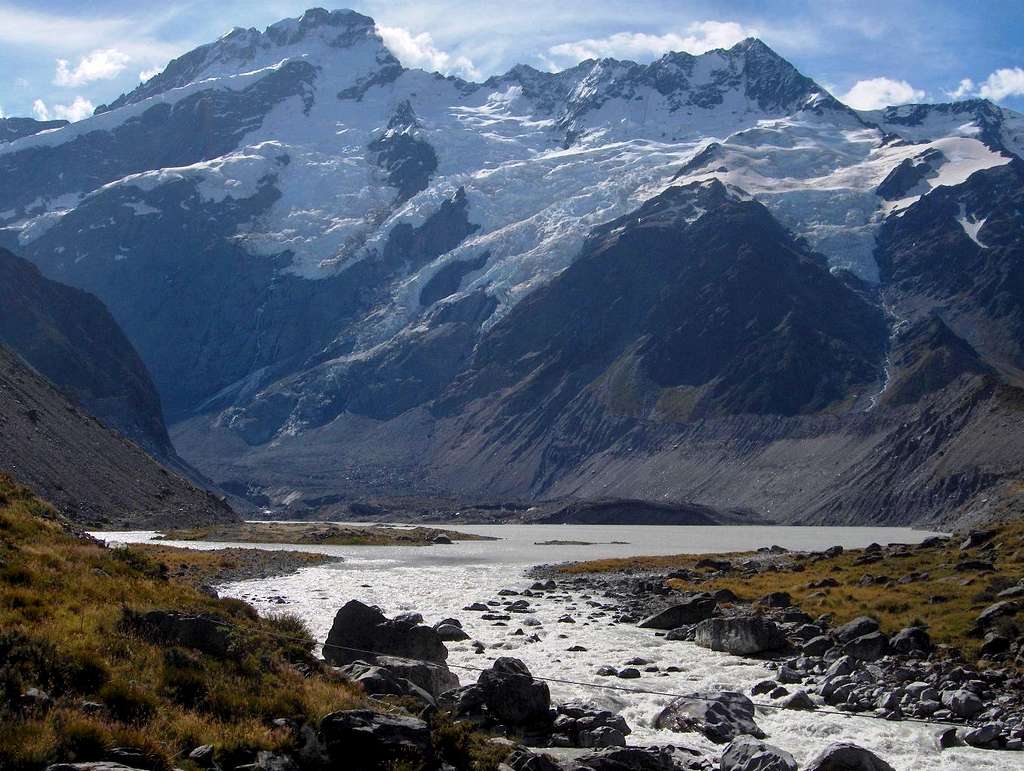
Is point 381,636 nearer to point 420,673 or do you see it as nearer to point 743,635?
point 420,673

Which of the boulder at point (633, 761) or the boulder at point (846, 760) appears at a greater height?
the boulder at point (633, 761)

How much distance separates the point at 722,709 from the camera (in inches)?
1469

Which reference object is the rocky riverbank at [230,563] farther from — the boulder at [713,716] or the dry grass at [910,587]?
the boulder at [713,716]

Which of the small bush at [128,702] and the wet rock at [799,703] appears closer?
the small bush at [128,702]

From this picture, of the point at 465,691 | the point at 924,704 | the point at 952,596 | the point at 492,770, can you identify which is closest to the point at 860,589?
the point at 952,596

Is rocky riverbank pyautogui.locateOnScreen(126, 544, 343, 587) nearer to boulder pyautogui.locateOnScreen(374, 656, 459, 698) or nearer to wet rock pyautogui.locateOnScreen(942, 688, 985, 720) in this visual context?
boulder pyautogui.locateOnScreen(374, 656, 459, 698)

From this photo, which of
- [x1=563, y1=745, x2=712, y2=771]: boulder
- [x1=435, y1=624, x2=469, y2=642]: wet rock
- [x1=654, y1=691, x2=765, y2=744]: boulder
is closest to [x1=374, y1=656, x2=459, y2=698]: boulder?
[x1=654, y1=691, x2=765, y2=744]: boulder

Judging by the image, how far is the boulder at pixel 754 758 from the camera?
30.2m

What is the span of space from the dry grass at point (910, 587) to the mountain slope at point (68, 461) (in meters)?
98.6

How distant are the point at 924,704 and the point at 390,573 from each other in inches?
2996

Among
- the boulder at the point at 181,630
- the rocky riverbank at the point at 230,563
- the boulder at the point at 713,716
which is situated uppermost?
the boulder at the point at 181,630

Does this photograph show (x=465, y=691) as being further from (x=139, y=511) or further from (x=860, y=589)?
(x=139, y=511)

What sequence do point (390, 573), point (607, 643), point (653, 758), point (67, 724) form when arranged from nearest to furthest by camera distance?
point (67, 724) → point (653, 758) → point (607, 643) → point (390, 573)

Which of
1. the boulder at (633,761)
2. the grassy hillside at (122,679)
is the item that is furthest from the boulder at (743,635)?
the grassy hillside at (122,679)
